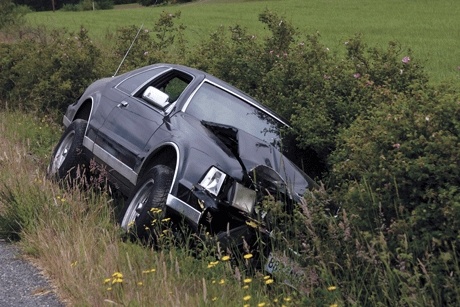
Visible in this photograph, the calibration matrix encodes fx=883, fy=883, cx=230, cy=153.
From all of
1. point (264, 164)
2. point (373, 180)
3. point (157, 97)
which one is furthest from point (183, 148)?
point (373, 180)

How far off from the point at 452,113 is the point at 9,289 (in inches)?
131

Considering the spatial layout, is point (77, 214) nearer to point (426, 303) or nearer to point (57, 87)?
point (426, 303)

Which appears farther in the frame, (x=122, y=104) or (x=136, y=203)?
(x=122, y=104)

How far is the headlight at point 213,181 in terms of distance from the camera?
22.5ft

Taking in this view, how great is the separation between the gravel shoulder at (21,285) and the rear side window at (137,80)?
270cm

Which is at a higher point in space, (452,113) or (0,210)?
(452,113)

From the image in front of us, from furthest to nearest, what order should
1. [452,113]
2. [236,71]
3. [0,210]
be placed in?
[236,71] < [0,210] < [452,113]

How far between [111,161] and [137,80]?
1299mm

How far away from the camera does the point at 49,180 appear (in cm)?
913

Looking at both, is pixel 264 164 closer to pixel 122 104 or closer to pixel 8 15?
pixel 122 104

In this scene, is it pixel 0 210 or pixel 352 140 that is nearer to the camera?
pixel 352 140

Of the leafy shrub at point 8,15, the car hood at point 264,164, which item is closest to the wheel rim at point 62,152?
the car hood at point 264,164

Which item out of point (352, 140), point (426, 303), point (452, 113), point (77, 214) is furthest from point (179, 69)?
point (426, 303)

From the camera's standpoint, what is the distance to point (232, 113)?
836 cm
